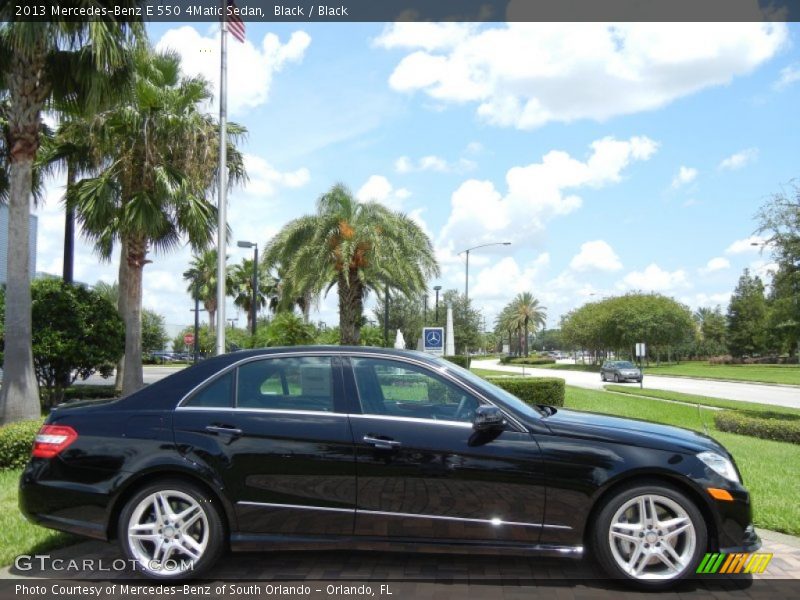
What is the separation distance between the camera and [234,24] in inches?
613

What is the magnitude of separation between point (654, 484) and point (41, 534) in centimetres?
453

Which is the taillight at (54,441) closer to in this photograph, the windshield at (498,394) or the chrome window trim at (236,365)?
the chrome window trim at (236,365)

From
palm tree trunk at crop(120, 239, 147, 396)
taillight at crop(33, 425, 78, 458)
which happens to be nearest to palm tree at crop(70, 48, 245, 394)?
palm tree trunk at crop(120, 239, 147, 396)

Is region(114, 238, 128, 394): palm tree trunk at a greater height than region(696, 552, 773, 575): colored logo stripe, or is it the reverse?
region(114, 238, 128, 394): palm tree trunk

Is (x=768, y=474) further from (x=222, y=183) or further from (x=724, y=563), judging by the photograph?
(x=222, y=183)

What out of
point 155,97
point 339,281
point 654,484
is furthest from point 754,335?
point 654,484

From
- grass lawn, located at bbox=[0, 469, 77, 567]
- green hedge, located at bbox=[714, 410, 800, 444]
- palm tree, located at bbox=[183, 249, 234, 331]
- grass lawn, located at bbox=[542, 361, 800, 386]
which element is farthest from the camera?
palm tree, located at bbox=[183, 249, 234, 331]

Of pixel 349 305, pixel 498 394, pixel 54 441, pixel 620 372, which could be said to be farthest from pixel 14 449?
pixel 620 372

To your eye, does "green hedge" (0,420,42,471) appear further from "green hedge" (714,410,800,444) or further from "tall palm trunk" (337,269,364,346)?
"tall palm trunk" (337,269,364,346)

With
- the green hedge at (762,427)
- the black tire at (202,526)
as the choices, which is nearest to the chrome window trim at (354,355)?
the black tire at (202,526)

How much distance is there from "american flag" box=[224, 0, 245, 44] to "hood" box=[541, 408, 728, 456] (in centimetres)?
1355

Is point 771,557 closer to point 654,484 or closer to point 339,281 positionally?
point 654,484

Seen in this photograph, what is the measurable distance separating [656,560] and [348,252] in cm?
1731

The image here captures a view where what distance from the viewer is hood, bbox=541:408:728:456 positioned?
172 inches
